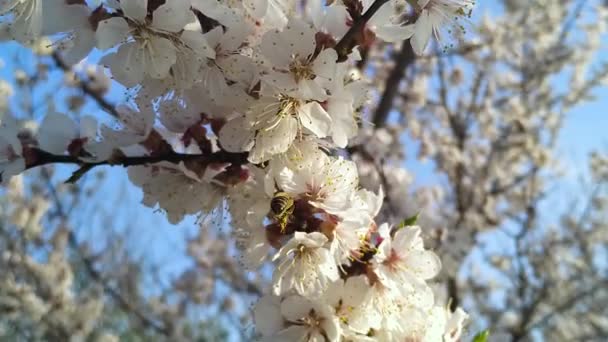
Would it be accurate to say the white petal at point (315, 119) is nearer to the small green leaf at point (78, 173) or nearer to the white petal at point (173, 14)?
the white petal at point (173, 14)

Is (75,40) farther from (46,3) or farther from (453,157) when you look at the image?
(453,157)

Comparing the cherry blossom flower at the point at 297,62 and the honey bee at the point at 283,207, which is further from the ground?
the cherry blossom flower at the point at 297,62

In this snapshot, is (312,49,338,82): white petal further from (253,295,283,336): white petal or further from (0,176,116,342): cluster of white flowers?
(0,176,116,342): cluster of white flowers

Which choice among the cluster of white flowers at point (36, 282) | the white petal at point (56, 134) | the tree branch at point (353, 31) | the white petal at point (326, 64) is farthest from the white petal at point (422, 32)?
the cluster of white flowers at point (36, 282)

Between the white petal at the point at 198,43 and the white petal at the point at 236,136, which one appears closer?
the white petal at the point at 198,43

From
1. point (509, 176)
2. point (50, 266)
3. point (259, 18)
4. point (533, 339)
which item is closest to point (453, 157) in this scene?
point (509, 176)

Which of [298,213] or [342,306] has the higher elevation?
[298,213]

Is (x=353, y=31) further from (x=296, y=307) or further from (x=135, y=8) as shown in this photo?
(x=296, y=307)

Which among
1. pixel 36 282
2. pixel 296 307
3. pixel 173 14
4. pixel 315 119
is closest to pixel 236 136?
pixel 315 119
